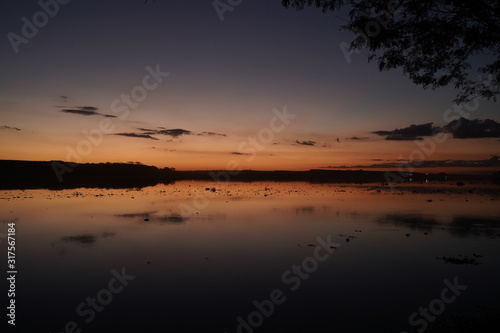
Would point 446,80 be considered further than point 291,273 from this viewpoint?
Yes

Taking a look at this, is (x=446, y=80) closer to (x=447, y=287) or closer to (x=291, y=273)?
(x=447, y=287)

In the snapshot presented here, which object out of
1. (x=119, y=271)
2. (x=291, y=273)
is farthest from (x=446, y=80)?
(x=119, y=271)

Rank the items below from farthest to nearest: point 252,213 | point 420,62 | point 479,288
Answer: point 252,213 < point 420,62 < point 479,288

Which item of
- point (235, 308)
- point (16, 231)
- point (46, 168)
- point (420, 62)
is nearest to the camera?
point (235, 308)

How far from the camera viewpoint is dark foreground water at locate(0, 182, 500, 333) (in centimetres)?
824

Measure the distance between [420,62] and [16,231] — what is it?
66.5ft

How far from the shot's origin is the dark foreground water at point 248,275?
8242mm

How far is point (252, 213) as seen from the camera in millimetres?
25656

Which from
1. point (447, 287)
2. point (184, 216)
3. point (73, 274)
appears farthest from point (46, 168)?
point (447, 287)

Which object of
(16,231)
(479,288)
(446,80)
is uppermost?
(446,80)

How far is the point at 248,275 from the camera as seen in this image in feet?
37.3

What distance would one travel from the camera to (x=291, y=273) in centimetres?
1159

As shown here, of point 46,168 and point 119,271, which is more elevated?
point 46,168

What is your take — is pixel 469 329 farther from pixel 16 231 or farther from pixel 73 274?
pixel 16 231
